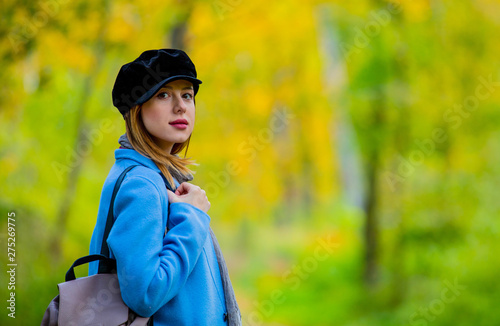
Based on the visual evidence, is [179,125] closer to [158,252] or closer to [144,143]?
[144,143]

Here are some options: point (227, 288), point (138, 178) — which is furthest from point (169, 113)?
point (227, 288)

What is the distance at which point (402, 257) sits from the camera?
351 inches

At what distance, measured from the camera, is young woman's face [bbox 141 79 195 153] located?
5.76ft

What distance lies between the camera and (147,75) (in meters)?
1.71

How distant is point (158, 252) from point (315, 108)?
9.27 m

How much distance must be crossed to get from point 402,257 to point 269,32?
4414 mm

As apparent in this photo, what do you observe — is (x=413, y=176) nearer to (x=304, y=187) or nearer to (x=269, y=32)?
(x=269, y=32)

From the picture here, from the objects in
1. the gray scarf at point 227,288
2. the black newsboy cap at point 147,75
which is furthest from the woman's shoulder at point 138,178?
the black newsboy cap at point 147,75

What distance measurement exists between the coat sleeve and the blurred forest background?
397 cm

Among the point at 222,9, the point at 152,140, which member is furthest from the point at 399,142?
the point at 152,140

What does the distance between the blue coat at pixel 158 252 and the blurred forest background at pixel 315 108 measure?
3902mm

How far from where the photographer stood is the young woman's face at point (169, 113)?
176 centimetres

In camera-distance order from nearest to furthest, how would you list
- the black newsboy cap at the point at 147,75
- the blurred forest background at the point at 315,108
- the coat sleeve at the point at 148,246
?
the coat sleeve at the point at 148,246 → the black newsboy cap at the point at 147,75 → the blurred forest background at the point at 315,108

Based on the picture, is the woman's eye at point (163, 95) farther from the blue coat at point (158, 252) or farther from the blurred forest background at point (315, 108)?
the blurred forest background at point (315, 108)
